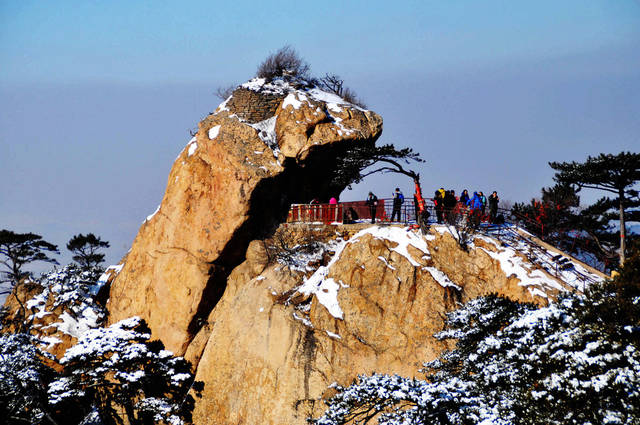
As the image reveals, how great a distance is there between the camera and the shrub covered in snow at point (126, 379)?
78.6 feet

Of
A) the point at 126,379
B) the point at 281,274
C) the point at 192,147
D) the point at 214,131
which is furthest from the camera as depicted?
the point at 192,147

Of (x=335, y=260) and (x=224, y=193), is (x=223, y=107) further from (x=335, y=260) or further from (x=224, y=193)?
(x=335, y=260)

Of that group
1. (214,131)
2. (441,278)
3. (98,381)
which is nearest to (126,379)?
(98,381)

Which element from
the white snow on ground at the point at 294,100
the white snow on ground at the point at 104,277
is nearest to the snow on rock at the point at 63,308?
the white snow on ground at the point at 104,277

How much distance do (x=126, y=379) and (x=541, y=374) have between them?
18.1 metres

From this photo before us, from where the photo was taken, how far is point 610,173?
2486 centimetres

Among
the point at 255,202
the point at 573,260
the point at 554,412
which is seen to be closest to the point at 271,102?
the point at 255,202

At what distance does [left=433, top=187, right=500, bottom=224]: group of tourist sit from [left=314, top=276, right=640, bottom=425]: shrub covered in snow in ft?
26.4

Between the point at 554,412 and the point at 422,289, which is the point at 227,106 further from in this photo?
the point at 554,412

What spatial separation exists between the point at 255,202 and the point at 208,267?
158 inches

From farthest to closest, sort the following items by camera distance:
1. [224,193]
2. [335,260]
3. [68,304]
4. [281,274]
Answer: [68,304], [224,193], [281,274], [335,260]

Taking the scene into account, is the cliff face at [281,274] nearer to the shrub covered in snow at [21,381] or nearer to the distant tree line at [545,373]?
the shrub covered in snow at [21,381]

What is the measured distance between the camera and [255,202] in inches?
1061

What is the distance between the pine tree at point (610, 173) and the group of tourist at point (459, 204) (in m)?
3.95
